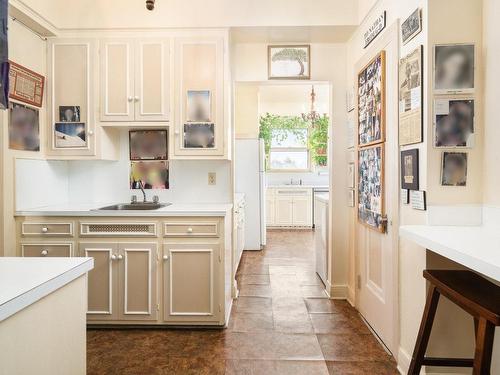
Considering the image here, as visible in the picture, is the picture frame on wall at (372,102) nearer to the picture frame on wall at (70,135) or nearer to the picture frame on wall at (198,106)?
the picture frame on wall at (198,106)

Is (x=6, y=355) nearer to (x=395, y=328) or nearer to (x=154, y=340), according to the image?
(x=154, y=340)

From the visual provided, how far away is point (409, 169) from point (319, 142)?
5.29m

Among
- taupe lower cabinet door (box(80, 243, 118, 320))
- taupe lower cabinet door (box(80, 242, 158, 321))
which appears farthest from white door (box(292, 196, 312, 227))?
taupe lower cabinet door (box(80, 243, 118, 320))

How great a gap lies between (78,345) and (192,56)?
2.26m

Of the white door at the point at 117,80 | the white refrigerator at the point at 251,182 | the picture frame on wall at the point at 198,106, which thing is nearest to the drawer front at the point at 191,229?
the picture frame on wall at the point at 198,106

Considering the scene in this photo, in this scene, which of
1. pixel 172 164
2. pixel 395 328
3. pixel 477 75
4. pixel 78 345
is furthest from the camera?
pixel 172 164

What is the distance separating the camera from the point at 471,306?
46.0 inches

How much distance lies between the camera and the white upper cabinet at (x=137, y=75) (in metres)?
2.64

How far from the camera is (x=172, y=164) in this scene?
3.00m

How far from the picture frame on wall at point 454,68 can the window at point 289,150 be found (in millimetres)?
5448

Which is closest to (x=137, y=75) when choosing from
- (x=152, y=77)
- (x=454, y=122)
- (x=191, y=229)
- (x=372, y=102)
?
(x=152, y=77)

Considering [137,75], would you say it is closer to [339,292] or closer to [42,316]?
[42,316]

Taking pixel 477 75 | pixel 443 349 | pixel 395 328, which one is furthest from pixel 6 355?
pixel 477 75

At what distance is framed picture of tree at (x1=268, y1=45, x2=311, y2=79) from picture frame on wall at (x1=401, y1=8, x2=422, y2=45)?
116 centimetres
